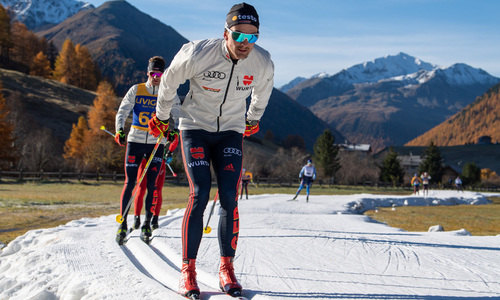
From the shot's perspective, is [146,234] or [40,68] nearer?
[146,234]

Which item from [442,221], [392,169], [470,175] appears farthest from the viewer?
[470,175]

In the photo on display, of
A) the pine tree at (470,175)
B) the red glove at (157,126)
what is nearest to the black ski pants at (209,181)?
the red glove at (157,126)

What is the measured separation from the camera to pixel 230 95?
4148 mm

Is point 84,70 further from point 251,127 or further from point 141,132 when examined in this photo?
point 251,127

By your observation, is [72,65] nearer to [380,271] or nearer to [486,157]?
[380,271]

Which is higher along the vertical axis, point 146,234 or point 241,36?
point 241,36

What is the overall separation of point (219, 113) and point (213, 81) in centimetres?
30

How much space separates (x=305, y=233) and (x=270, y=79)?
11.4 ft

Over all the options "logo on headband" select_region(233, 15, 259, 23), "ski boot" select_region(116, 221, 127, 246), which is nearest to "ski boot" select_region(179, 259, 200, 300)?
"logo on headband" select_region(233, 15, 259, 23)

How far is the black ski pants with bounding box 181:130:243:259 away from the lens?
12.8ft

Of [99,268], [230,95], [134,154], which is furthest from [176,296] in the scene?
[134,154]

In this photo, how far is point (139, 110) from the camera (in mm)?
7047

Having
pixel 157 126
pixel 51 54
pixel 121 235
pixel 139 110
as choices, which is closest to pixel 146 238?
pixel 121 235

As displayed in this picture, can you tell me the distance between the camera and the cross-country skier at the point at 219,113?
3.88 meters
